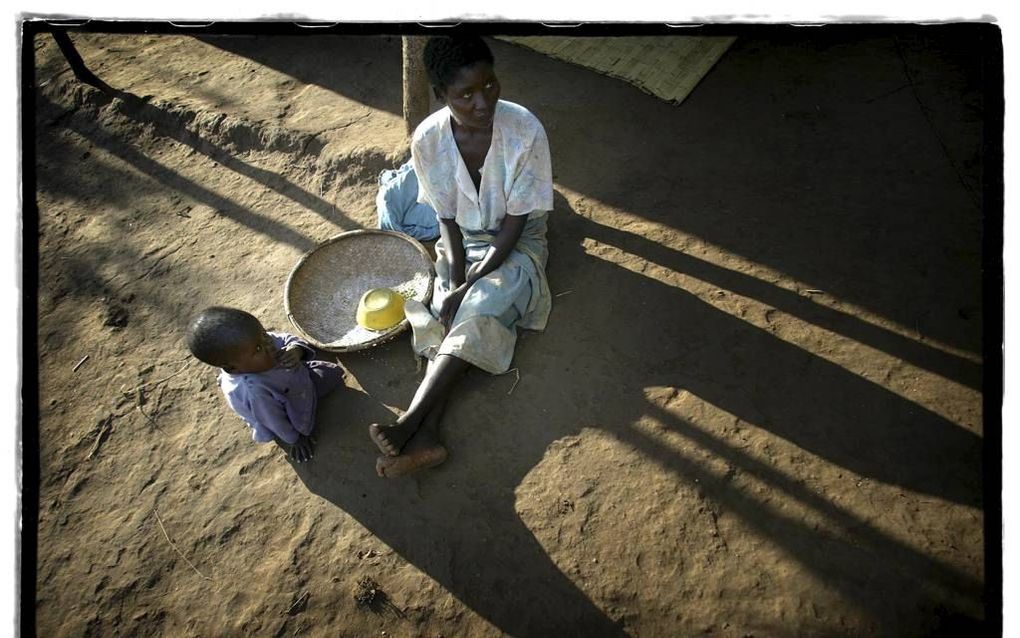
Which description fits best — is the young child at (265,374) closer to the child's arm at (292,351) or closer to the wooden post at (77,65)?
the child's arm at (292,351)

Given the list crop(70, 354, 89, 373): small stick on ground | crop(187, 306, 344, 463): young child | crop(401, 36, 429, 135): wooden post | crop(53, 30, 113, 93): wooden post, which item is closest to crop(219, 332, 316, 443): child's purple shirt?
crop(187, 306, 344, 463): young child

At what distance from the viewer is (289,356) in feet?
8.92

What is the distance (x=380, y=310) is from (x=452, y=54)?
130cm

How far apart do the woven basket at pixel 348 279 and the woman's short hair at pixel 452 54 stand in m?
1.14

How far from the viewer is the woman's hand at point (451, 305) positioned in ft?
9.53

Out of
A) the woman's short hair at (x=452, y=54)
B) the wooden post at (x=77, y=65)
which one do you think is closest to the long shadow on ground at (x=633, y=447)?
the woman's short hair at (x=452, y=54)

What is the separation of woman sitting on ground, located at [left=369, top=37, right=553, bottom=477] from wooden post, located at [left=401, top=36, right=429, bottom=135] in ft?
3.05

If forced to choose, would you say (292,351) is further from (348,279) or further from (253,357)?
(348,279)

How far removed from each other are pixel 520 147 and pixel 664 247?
1.08 metres

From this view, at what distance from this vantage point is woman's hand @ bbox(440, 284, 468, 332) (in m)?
2.91

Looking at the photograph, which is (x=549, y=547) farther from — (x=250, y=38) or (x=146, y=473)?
(x=250, y=38)

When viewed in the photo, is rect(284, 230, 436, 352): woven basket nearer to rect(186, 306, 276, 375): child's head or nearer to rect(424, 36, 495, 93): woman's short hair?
rect(186, 306, 276, 375): child's head

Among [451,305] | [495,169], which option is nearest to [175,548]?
[451,305]

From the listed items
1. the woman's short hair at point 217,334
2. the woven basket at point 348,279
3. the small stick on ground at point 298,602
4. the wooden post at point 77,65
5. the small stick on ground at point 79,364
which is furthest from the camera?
the wooden post at point 77,65
